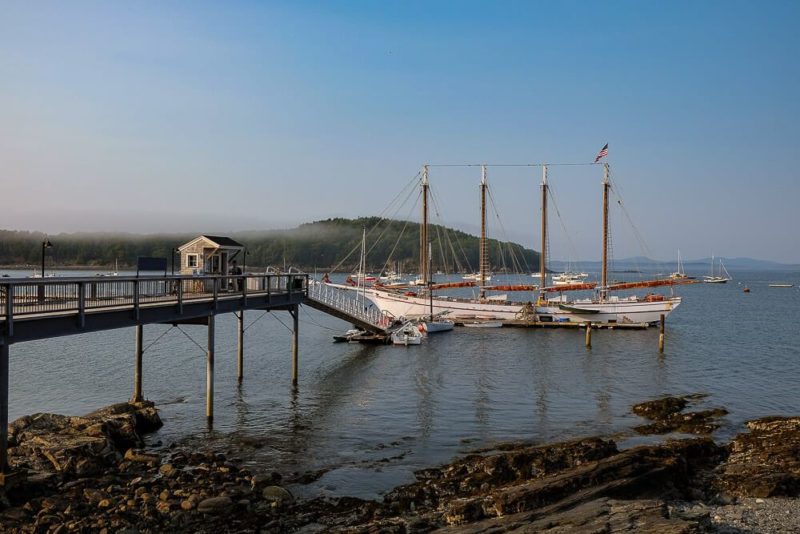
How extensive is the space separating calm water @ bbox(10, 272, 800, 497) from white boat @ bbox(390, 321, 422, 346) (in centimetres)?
115

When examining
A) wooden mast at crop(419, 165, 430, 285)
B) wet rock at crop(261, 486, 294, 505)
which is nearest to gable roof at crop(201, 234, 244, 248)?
wet rock at crop(261, 486, 294, 505)

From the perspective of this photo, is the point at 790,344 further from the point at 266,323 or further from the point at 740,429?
the point at 266,323

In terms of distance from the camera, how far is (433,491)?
18.0m

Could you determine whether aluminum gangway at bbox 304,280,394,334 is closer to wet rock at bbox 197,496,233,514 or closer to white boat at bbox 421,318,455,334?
white boat at bbox 421,318,455,334

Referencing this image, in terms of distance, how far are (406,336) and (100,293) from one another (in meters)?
33.7

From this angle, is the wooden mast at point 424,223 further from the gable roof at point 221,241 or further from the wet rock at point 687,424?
the wet rock at point 687,424

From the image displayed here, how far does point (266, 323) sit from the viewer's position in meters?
74.4

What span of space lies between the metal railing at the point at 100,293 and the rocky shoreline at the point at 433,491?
3977mm

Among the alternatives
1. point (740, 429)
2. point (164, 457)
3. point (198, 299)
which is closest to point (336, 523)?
point (164, 457)

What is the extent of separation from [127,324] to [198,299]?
535 centimetres

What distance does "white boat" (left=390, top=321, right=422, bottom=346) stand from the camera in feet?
172

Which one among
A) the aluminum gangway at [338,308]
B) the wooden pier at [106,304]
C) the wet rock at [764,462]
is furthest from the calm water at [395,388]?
the wooden pier at [106,304]

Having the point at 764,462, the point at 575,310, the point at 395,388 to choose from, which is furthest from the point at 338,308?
the point at 575,310

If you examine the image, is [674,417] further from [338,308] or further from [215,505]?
[338,308]
